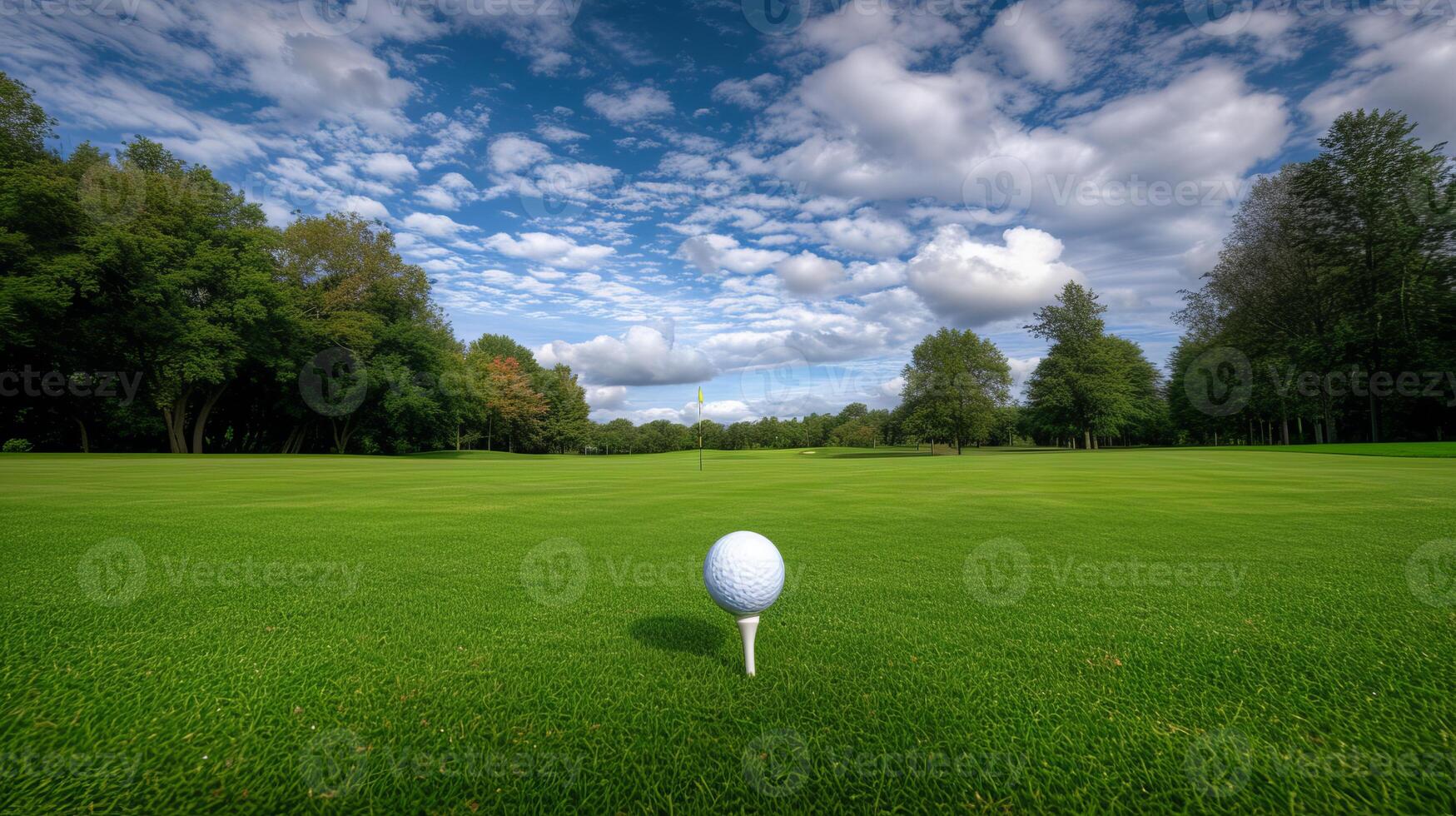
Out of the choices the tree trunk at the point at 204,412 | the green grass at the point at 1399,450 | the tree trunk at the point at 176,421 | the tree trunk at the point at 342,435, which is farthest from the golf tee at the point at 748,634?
the tree trunk at the point at 342,435

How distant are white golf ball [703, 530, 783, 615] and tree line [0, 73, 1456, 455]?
36293 mm

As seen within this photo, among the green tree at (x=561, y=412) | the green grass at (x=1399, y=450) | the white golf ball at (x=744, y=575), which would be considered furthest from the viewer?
the green tree at (x=561, y=412)

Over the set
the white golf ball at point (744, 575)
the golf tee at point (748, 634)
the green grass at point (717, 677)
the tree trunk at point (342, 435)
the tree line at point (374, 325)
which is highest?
the tree line at point (374, 325)

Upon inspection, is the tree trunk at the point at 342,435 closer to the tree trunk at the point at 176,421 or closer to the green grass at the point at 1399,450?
the tree trunk at the point at 176,421

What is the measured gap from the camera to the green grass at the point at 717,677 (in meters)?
2.54

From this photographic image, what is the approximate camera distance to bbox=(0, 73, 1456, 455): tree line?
30.8m

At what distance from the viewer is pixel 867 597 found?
5191 mm

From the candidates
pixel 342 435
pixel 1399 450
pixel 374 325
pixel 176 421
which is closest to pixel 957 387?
pixel 1399 450

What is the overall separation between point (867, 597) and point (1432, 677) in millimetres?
3494

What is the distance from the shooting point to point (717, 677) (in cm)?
354

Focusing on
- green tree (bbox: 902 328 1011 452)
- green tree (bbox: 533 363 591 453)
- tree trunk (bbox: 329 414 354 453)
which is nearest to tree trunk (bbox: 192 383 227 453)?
tree trunk (bbox: 329 414 354 453)

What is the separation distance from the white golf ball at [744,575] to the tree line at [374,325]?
3629cm

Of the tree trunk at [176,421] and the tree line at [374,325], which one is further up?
the tree line at [374,325]

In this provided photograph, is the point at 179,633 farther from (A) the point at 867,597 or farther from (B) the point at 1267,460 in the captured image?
(B) the point at 1267,460
